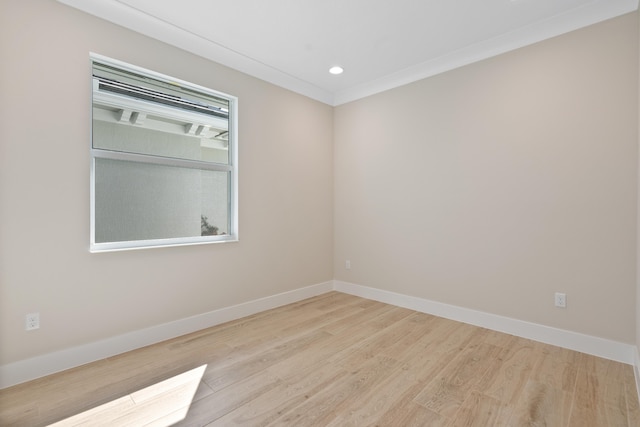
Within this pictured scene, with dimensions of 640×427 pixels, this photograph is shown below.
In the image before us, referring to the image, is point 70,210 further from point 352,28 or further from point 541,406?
point 541,406

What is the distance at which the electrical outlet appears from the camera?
82.7 inches

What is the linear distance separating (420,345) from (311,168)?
243 centimetres

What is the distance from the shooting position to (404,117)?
142 inches

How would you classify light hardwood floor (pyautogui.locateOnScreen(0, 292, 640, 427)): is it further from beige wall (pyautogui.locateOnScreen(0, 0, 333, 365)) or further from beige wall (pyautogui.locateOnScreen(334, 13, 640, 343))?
beige wall (pyautogui.locateOnScreen(334, 13, 640, 343))

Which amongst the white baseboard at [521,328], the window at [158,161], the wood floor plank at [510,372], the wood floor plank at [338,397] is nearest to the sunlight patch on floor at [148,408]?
the wood floor plank at [338,397]

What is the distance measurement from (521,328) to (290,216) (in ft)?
8.54

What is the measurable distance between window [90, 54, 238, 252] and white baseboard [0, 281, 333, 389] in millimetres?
726

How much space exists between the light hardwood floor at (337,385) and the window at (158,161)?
99cm

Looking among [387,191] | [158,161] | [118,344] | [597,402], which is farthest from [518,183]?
[118,344]

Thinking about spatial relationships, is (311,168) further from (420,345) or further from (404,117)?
(420,345)

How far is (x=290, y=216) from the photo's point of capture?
382 cm

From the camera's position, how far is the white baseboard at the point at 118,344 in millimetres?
2074

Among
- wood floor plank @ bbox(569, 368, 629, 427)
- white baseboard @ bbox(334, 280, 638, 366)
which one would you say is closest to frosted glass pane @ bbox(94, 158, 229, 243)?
white baseboard @ bbox(334, 280, 638, 366)

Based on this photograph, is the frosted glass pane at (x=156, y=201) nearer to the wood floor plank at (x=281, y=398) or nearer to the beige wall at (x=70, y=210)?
the beige wall at (x=70, y=210)
